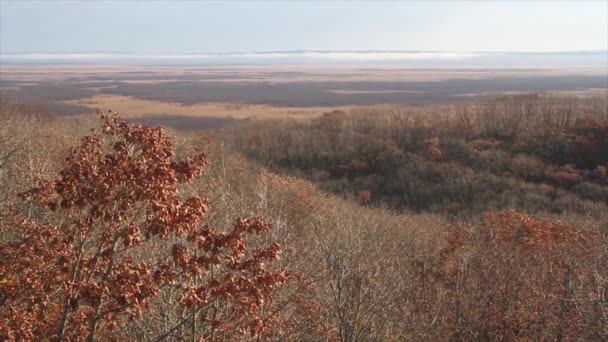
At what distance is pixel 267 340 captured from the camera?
10984 millimetres

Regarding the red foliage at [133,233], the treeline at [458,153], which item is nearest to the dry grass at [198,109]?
the treeline at [458,153]

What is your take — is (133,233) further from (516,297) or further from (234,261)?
(516,297)

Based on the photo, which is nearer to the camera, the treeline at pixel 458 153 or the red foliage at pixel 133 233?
the red foliage at pixel 133 233

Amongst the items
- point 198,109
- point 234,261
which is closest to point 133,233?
point 234,261

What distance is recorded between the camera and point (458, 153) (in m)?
58.1

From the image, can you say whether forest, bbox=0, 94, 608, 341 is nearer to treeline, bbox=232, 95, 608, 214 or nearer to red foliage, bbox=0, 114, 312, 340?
red foliage, bbox=0, 114, 312, 340

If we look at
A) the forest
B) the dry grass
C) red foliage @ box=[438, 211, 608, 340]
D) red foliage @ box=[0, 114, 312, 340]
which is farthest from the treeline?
red foliage @ box=[0, 114, 312, 340]

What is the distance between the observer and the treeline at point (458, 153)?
161 ft

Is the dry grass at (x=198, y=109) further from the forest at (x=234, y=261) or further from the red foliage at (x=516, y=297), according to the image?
the red foliage at (x=516, y=297)

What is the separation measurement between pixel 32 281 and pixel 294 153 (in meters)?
54.9

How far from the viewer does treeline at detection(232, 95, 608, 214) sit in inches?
1938

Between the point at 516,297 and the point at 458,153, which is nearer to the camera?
the point at 516,297

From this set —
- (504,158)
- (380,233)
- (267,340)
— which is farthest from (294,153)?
(267,340)

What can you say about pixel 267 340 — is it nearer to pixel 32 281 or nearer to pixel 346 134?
pixel 32 281
